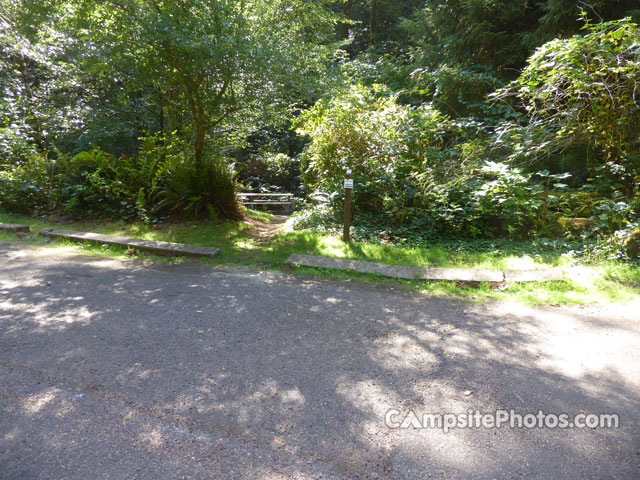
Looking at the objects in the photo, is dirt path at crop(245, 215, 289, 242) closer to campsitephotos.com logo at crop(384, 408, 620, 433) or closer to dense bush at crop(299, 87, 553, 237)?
dense bush at crop(299, 87, 553, 237)

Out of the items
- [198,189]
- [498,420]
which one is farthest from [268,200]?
[498,420]

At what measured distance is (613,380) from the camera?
283 centimetres

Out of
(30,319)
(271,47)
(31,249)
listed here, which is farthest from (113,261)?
(271,47)

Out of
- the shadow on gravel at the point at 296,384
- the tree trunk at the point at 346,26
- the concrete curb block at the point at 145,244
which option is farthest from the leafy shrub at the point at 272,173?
the shadow on gravel at the point at 296,384

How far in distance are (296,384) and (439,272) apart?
3.28 meters

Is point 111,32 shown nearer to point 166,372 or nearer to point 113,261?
point 113,261

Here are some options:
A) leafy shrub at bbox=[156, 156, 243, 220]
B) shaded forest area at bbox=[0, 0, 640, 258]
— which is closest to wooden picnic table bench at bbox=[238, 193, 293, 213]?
shaded forest area at bbox=[0, 0, 640, 258]

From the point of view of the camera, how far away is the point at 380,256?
6332mm

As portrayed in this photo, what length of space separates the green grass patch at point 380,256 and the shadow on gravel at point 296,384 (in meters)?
0.57

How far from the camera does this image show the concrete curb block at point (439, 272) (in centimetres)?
512

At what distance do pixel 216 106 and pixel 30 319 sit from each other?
5.34 metres

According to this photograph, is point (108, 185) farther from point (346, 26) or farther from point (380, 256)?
point (346, 26)

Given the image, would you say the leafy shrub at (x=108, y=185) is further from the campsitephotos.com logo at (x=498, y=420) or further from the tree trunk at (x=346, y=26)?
the tree trunk at (x=346, y=26)

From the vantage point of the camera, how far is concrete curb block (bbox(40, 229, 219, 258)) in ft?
22.3
